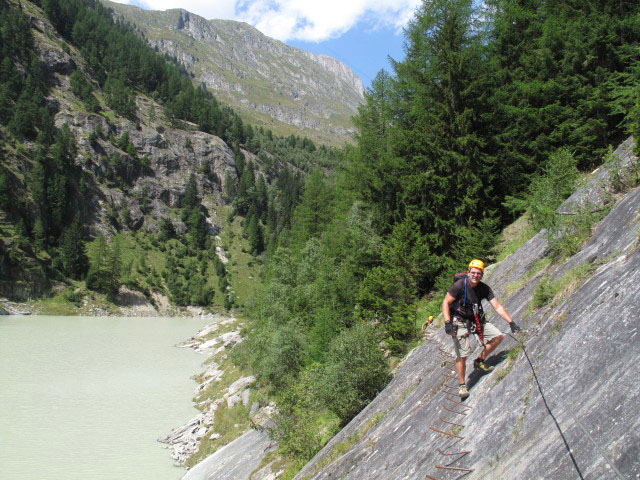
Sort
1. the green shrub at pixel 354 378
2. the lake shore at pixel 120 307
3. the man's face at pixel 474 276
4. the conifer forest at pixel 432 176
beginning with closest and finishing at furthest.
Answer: the man's face at pixel 474 276, the green shrub at pixel 354 378, the conifer forest at pixel 432 176, the lake shore at pixel 120 307

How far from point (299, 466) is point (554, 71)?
22384 mm

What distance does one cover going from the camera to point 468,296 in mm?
7031

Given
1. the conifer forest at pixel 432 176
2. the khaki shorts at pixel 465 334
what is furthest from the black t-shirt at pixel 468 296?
the conifer forest at pixel 432 176

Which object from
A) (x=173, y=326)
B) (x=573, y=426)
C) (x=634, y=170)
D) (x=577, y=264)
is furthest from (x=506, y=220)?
(x=173, y=326)

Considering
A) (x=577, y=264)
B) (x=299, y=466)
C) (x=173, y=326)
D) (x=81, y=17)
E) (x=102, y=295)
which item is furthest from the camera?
(x=81, y=17)

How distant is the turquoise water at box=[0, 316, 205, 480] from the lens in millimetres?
22031

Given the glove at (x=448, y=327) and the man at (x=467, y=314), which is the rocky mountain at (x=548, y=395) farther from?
the glove at (x=448, y=327)

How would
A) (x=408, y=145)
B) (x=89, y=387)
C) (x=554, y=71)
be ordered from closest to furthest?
1. (x=554, y=71)
2. (x=408, y=145)
3. (x=89, y=387)

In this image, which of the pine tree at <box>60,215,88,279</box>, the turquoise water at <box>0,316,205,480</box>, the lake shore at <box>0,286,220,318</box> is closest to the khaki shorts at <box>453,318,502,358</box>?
the turquoise water at <box>0,316,205,480</box>

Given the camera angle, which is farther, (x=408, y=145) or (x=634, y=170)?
(x=408, y=145)

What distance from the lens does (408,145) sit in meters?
23.0

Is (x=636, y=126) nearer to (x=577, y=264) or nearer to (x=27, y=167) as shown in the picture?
(x=577, y=264)

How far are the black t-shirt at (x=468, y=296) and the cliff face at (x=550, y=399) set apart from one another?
102 centimetres

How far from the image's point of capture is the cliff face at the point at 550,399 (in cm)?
396
